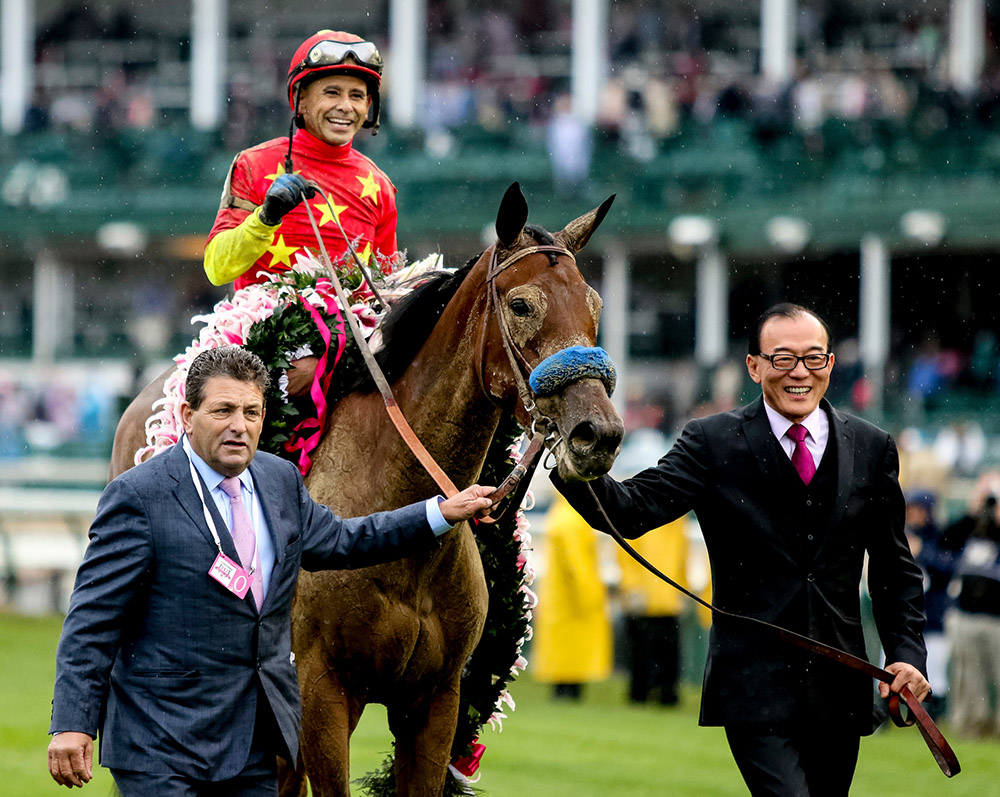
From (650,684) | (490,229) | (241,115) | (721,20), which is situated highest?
(721,20)

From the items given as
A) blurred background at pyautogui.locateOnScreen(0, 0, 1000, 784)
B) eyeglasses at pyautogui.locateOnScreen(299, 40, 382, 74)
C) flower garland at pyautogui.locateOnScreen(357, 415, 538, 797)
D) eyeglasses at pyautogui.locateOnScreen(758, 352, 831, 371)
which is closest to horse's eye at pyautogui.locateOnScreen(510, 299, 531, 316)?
eyeglasses at pyautogui.locateOnScreen(758, 352, 831, 371)

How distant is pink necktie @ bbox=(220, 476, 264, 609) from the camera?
3668 mm

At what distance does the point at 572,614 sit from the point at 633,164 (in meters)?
9.16

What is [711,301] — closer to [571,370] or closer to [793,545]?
[793,545]

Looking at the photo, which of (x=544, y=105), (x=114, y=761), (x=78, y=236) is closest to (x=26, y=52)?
(x=78, y=236)

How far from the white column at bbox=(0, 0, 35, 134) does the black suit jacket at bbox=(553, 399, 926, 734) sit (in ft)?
70.2

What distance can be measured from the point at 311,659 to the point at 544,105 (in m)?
17.9

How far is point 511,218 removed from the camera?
4203 mm

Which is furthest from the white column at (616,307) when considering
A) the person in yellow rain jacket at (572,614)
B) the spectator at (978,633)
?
the spectator at (978,633)

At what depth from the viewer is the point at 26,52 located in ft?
80.8

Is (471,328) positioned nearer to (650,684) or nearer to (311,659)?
(311,659)

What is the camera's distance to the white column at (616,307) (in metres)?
20.6

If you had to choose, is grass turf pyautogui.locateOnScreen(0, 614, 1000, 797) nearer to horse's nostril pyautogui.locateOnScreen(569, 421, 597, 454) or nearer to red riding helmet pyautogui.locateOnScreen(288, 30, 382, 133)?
red riding helmet pyautogui.locateOnScreen(288, 30, 382, 133)

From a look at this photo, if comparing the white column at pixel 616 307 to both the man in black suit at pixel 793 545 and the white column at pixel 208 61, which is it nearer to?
the white column at pixel 208 61
